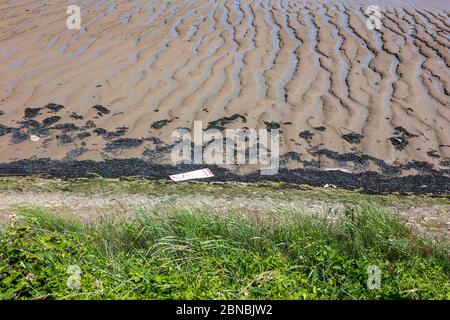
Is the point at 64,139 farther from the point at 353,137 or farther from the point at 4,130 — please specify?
the point at 353,137

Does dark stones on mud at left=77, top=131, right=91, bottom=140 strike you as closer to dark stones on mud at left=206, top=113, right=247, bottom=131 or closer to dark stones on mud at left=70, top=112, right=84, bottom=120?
dark stones on mud at left=70, top=112, right=84, bottom=120

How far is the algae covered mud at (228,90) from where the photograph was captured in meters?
5.85

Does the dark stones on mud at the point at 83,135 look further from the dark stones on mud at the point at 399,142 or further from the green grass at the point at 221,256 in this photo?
the dark stones on mud at the point at 399,142

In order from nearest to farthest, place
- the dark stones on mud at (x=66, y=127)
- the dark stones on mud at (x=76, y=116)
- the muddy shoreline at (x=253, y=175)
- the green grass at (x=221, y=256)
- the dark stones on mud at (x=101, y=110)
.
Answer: the green grass at (x=221, y=256), the muddy shoreline at (x=253, y=175), the dark stones on mud at (x=66, y=127), the dark stones on mud at (x=76, y=116), the dark stones on mud at (x=101, y=110)

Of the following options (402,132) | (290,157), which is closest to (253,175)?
(290,157)

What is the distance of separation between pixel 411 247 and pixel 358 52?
5.18 m

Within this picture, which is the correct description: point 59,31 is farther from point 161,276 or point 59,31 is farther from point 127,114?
point 161,276

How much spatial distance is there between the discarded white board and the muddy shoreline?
0.07 m

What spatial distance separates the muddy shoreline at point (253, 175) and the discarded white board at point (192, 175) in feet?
0.22


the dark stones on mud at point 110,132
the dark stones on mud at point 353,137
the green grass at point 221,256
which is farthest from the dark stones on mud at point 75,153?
the dark stones on mud at point 353,137

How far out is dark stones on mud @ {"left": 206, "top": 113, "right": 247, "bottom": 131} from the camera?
6.45 meters

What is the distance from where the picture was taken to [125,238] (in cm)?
401

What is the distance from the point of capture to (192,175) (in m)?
5.54
